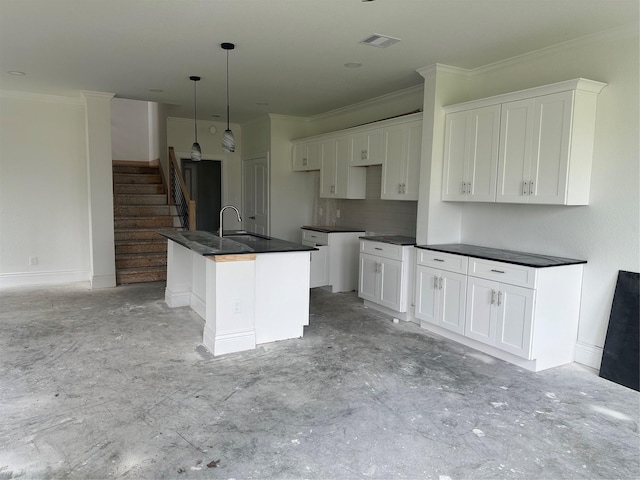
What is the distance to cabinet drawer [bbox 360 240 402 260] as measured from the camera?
4.83 metres

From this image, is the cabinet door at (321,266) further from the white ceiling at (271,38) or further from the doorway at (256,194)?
the white ceiling at (271,38)

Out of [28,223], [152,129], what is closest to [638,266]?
[28,223]

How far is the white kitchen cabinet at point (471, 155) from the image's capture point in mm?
4047

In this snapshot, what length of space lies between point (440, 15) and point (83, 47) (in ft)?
10.4

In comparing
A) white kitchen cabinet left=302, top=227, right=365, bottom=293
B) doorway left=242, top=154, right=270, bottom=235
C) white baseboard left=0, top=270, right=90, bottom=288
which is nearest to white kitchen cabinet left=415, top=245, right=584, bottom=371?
white kitchen cabinet left=302, top=227, right=365, bottom=293

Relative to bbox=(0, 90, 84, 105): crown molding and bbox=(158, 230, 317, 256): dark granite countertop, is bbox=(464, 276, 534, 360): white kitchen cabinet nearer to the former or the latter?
bbox=(158, 230, 317, 256): dark granite countertop

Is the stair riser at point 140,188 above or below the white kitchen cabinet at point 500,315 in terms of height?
above

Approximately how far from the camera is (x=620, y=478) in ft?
7.36

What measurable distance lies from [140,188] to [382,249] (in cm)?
523

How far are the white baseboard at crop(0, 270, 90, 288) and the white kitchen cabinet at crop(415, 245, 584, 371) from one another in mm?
5276

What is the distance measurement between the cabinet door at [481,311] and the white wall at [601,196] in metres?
0.64

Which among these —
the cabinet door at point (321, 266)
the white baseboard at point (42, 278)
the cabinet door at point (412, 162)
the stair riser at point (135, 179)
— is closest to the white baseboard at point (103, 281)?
the white baseboard at point (42, 278)

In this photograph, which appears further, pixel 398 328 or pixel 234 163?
pixel 234 163

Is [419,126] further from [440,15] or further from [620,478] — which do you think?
[620,478]
